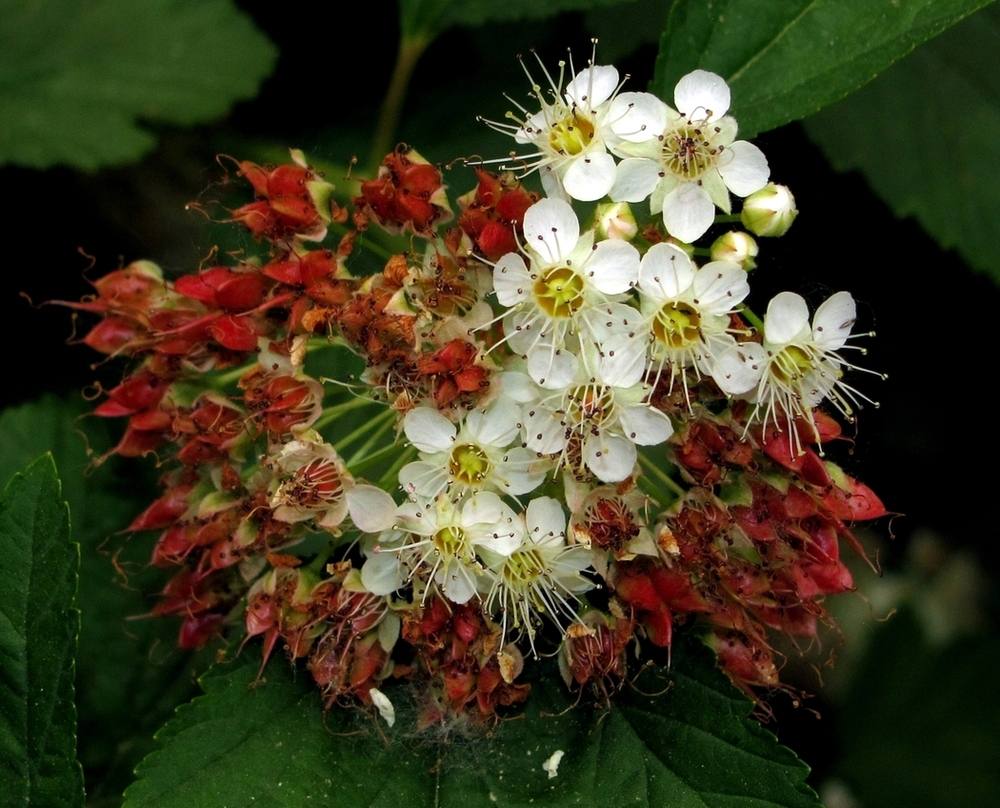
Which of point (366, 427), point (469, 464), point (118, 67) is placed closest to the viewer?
point (469, 464)

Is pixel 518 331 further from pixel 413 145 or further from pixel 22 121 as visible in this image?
pixel 22 121

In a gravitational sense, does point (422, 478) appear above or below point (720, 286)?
below

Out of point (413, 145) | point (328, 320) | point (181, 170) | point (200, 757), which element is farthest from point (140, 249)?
point (200, 757)

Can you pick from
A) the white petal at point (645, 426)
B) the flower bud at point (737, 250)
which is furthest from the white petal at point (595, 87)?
the white petal at point (645, 426)

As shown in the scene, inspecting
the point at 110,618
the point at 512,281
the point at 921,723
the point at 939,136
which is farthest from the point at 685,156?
the point at 921,723

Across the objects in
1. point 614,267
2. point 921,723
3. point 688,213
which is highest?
point 688,213

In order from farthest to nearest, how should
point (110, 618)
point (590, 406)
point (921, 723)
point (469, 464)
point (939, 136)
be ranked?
point (921, 723) < point (939, 136) < point (110, 618) < point (469, 464) < point (590, 406)

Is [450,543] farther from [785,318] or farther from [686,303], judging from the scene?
[785,318]

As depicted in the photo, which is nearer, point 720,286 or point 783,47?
point 720,286
